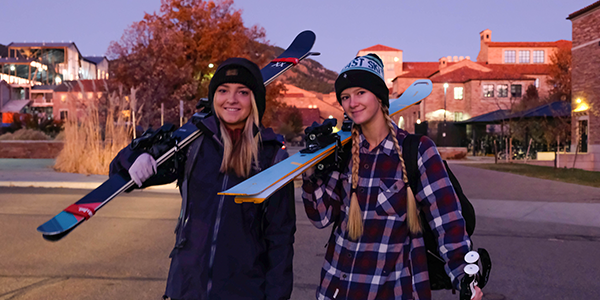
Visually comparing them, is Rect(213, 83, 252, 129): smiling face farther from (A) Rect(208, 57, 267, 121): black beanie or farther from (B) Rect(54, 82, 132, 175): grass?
(B) Rect(54, 82, 132, 175): grass

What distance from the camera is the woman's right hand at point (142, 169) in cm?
200

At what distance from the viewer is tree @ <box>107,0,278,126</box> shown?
26734 mm

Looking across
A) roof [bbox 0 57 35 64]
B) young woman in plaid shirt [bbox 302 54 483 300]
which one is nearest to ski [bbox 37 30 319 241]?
young woman in plaid shirt [bbox 302 54 483 300]

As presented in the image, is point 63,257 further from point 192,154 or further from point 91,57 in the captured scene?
point 91,57

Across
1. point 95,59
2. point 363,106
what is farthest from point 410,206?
point 95,59

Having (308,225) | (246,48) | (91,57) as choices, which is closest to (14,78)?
(91,57)

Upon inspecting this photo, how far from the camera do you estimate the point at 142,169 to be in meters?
2.01

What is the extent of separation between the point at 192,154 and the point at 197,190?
187 mm

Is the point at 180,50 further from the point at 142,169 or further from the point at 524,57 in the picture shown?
the point at 524,57

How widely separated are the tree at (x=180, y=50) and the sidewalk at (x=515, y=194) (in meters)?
13.9

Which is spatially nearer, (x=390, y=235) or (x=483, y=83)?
(x=390, y=235)

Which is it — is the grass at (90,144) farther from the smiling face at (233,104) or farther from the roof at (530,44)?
the roof at (530,44)

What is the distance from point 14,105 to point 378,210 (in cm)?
8252

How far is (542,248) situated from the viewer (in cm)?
565
